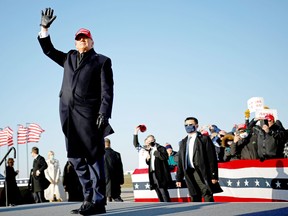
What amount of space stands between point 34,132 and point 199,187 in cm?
2420

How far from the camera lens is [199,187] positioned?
28.2 feet

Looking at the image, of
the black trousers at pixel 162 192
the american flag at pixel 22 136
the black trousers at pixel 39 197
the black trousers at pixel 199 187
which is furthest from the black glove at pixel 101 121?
the american flag at pixel 22 136

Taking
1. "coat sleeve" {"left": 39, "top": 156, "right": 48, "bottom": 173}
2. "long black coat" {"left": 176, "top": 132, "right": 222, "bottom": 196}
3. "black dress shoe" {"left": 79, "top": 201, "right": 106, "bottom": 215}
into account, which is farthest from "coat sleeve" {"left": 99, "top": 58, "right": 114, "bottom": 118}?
"coat sleeve" {"left": 39, "top": 156, "right": 48, "bottom": 173}

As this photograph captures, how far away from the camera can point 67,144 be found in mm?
4496

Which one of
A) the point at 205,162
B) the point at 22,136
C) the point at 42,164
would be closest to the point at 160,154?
the point at 205,162

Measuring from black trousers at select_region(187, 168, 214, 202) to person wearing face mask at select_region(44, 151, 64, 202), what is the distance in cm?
919

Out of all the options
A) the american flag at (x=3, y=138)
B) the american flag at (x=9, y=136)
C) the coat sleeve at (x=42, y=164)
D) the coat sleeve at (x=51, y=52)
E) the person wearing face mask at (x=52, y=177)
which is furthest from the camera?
the american flag at (x=3, y=138)

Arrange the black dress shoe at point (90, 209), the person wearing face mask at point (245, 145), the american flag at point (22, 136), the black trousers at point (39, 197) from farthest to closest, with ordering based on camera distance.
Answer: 1. the american flag at point (22, 136)
2. the black trousers at point (39, 197)
3. the person wearing face mask at point (245, 145)
4. the black dress shoe at point (90, 209)

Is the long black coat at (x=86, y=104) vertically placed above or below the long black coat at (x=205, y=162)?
above

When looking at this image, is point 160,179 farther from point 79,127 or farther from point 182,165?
point 79,127

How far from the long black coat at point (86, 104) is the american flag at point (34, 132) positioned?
89.4 feet

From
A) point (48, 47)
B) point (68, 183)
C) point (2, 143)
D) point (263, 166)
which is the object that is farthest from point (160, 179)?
point (2, 143)

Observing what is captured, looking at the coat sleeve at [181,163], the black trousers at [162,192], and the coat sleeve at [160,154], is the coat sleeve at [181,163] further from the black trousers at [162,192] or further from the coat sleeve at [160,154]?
Answer: the black trousers at [162,192]

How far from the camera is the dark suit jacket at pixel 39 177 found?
51.3 ft
